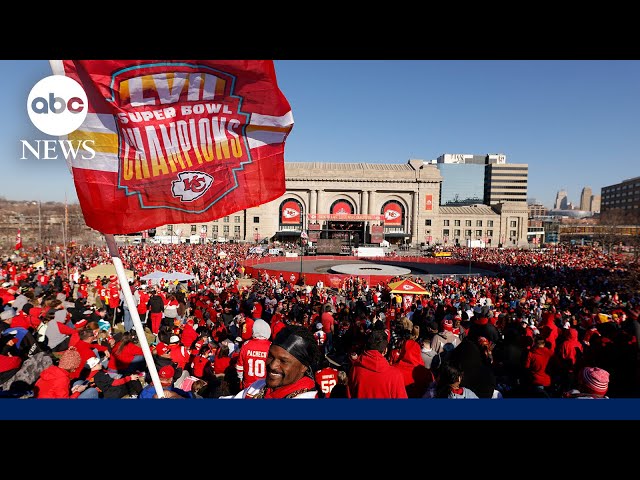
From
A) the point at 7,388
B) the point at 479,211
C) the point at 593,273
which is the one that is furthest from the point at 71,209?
the point at 479,211

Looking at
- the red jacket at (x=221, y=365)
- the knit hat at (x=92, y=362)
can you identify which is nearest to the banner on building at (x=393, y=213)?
the red jacket at (x=221, y=365)

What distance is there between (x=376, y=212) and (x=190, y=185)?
2865 inches

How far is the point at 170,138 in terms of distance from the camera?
140 inches

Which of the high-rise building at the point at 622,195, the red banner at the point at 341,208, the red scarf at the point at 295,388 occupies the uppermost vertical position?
the high-rise building at the point at 622,195

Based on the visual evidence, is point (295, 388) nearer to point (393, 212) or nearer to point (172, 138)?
point (172, 138)

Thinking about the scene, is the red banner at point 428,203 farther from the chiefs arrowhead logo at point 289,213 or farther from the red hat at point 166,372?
the red hat at point 166,372

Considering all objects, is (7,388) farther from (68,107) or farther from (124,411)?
(124,411)

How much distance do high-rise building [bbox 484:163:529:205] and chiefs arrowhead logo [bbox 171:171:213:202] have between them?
473 ft

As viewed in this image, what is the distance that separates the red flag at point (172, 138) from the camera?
11.1 ft

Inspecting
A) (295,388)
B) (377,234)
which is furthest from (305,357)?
(377,234)

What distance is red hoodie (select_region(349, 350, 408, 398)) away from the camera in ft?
11.3
